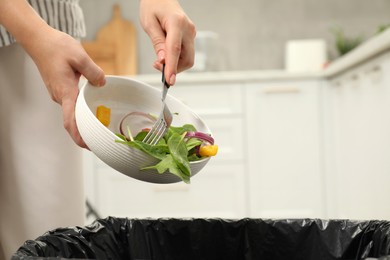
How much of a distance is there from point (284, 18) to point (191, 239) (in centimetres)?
253

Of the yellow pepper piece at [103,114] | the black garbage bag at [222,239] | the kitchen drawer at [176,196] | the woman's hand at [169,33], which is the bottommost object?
the kitchen drawer at [176,196]

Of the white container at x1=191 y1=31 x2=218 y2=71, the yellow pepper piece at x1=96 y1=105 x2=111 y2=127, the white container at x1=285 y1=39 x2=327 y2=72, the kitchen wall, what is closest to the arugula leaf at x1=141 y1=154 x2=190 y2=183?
the yellow pepper piece at x1=96 y1=105 x2=111 y2=127

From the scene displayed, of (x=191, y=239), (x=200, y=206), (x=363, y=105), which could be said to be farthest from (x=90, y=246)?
(x=200, y=206)

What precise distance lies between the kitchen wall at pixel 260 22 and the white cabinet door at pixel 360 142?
28.3 inches

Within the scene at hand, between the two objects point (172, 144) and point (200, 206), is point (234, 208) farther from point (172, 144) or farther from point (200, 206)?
point (172, 144)

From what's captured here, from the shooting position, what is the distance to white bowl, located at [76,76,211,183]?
72cm

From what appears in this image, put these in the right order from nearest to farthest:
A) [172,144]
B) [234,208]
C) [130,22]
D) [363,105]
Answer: [172,144] → [363,105] → [234,208] → [130,22]

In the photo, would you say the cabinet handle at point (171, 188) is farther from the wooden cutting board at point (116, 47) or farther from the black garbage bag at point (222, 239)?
the black garbage bag at point (222, 239)

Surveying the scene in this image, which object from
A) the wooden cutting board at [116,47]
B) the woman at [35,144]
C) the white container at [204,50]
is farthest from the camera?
the wooden cutting board at [116,47]

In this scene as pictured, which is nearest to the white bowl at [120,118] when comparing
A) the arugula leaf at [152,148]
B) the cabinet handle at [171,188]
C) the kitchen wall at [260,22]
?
the arugula leaf at [152,148]

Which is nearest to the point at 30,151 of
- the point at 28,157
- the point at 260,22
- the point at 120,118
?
the point at 28,157

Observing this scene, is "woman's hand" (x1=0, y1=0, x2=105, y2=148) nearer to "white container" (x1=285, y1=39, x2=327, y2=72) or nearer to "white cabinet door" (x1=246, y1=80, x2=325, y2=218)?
"white cabinet door" (x1=246, y1=80, x2=325, y2=218)

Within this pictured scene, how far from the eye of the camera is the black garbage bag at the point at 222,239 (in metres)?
0.80

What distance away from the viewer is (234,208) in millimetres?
2596
